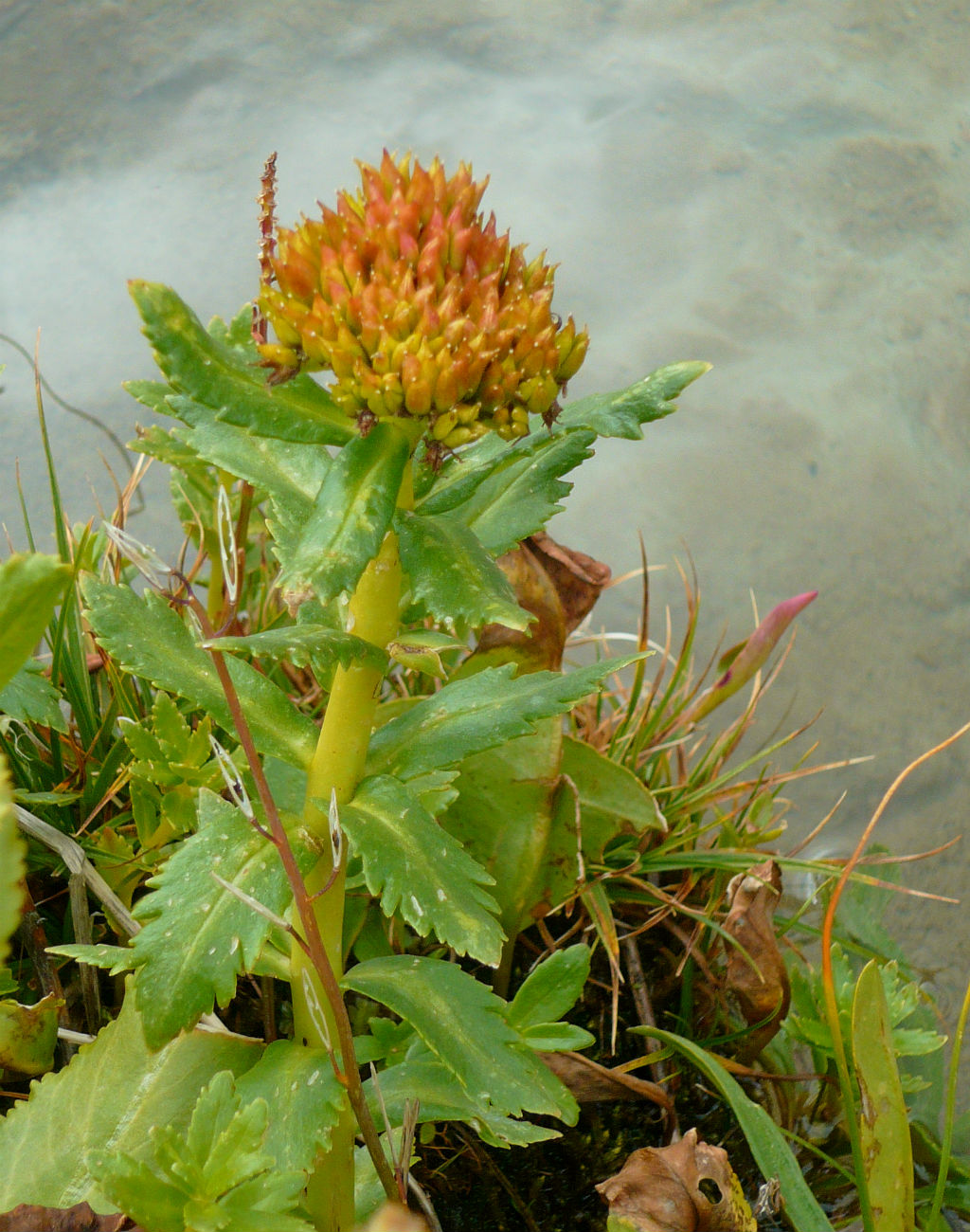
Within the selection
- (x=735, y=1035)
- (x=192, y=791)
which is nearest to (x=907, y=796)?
(x=735, y=1035)

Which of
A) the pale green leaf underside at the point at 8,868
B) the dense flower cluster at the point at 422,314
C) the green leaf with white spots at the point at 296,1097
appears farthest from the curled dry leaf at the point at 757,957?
the pale green leaf underside at the point at 8,868

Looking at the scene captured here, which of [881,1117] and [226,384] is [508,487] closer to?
[226,384]

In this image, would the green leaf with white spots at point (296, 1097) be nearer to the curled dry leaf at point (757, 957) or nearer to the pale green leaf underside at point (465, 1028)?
the pale green leaf underside at point (465, 1028)

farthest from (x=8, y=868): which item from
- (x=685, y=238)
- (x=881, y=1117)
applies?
(x=685, y=238)

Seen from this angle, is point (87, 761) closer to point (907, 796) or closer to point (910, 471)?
point (907, 796)

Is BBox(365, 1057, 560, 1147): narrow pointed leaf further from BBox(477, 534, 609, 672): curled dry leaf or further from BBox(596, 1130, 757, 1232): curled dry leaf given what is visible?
BBox(477, 534, 609, 672): curled dry leaf

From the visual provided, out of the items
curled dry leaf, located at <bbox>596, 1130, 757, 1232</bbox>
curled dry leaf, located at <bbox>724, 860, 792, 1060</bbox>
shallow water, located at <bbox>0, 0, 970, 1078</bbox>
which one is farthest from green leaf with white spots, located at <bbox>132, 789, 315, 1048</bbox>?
shallow water, located at <bbox>0, 0, 970, 1078</bbox>
